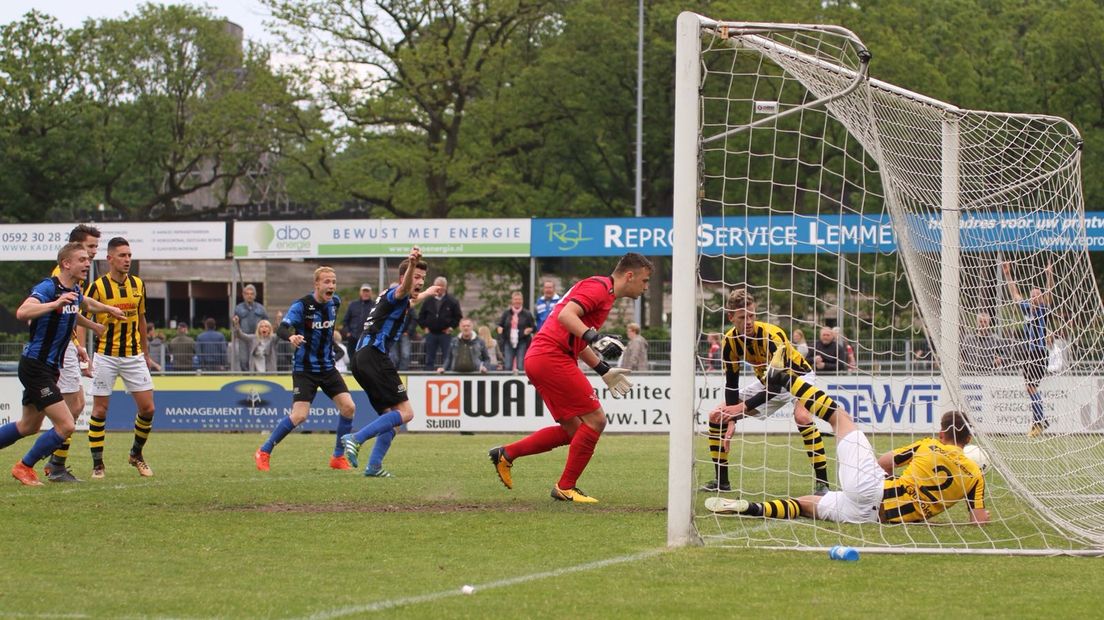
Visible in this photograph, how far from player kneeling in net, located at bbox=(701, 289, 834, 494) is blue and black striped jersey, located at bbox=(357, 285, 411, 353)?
3.29 metres

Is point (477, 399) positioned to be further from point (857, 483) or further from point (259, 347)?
point (857, 483)

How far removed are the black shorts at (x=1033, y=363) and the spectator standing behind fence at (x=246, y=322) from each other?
16.0 metres

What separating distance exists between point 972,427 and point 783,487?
3048mm

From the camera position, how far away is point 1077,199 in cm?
1039

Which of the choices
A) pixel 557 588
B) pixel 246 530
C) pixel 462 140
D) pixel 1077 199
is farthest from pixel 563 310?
pixel 462 140

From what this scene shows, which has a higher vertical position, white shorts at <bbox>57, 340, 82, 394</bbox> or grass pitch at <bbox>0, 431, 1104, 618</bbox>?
white shorts at <bbox>57, 340, 82, 394</bbox>

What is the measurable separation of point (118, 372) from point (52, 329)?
121cm

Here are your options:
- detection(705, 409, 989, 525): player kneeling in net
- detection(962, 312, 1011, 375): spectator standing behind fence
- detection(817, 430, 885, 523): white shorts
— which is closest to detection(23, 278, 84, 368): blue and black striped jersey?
detection(705, 409, 989, 525): player kneeling in net

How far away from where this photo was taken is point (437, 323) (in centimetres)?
Answer: 2380

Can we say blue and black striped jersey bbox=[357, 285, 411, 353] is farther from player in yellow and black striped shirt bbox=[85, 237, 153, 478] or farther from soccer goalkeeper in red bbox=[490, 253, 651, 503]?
soccer goalkeeper in red bbox=[490, 253, 651, 503]

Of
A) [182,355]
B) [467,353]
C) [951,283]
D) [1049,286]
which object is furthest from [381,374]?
[182,355]

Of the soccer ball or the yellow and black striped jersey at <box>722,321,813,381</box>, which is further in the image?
the yellow and black striped jersey at <box>722,321,813,381</box>

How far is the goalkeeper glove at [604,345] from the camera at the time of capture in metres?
9.63

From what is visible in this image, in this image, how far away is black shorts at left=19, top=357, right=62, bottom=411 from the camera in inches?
464
